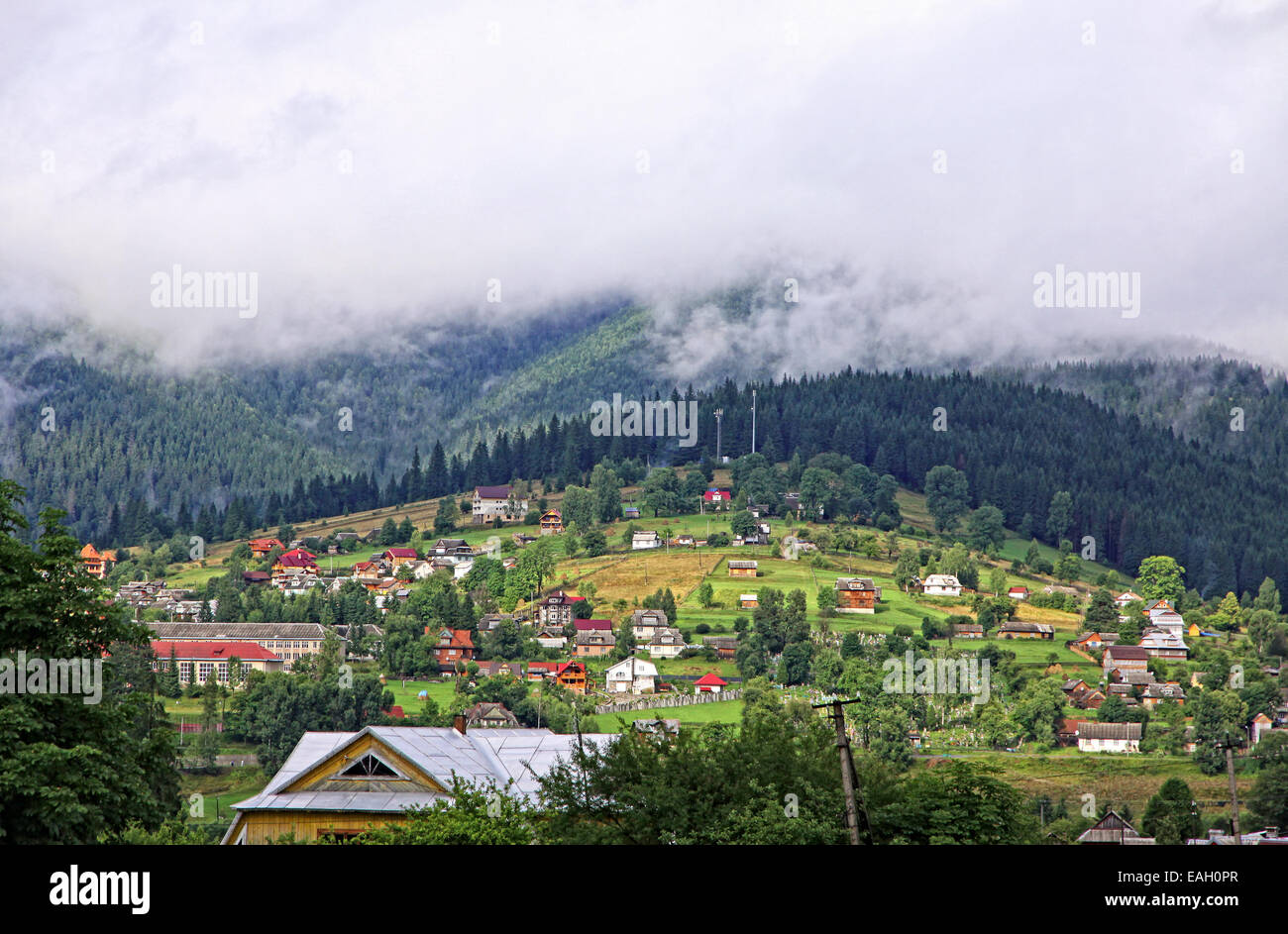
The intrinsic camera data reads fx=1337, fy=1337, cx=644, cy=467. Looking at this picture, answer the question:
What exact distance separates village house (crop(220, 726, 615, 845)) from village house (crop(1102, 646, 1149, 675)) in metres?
123

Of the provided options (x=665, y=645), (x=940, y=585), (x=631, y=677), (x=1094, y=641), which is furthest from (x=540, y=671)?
(x=1094, y=641)

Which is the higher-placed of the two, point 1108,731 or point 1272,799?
point 1272,799

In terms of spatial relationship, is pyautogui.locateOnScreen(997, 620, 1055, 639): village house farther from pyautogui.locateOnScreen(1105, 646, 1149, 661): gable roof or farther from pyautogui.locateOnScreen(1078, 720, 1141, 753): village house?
pyautogui.locateOnScreen(1078, 720, 1141, 753): village house

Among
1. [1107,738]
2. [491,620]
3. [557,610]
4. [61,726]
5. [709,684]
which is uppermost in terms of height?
[61,726]

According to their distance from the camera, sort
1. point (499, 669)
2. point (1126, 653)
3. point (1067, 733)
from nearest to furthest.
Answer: point (1067, 733), point (499, 669), point (1126, 653)

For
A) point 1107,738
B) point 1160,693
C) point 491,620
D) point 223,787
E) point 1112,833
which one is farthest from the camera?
point 491,620

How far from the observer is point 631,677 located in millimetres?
150250

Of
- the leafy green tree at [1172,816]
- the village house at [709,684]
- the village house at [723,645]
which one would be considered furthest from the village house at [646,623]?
the leafy green tree at [1172,816]

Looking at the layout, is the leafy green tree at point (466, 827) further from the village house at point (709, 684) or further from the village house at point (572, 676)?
the village house at point (572, 676)

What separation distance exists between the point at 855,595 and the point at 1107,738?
48.5 metres

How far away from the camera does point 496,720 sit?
413 feet

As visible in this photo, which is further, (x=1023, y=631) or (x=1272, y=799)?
(x=1023, y=631)

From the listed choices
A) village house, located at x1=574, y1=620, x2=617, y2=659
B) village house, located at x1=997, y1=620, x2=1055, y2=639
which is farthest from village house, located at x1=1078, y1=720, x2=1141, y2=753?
village house, located at x1=574, y1=620, x2=617, y2=659

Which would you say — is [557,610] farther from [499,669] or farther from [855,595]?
A: [855,595]
